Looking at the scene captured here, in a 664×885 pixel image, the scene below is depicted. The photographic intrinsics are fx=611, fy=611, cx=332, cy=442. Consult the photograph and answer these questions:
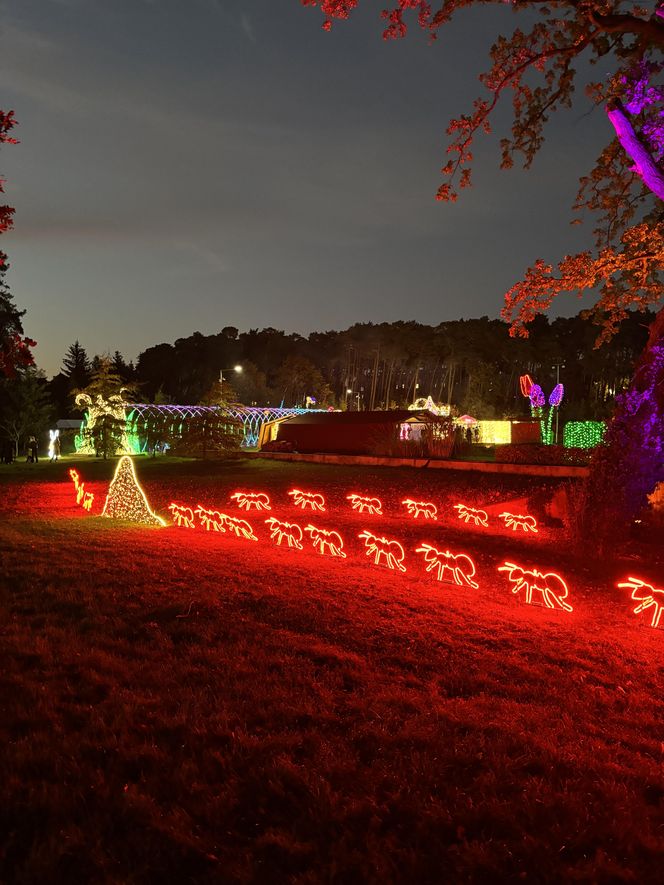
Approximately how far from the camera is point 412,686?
462cm

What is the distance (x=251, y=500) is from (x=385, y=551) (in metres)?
6.29

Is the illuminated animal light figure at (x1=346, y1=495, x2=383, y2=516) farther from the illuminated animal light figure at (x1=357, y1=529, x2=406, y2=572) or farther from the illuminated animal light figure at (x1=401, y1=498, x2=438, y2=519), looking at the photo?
the illuminated animal light figure at (x1=357, y1=529, x2=406, y2=572)

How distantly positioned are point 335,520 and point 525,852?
10.1 meters

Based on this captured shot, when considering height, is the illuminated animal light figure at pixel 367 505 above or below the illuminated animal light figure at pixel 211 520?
above

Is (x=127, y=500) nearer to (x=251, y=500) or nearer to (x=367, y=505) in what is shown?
(x=251, y=500)

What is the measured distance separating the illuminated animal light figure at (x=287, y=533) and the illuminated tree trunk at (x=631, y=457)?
5.11m

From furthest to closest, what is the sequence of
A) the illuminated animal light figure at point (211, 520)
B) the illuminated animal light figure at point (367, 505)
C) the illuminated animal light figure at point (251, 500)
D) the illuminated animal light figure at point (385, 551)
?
the illuminated animal light figure at point (251, 500)
the illuminated animal light figure at point (367, 505)
the illuminated animal light figure at point (211, 520)
the illuminated animal light figure at point (385, 551)

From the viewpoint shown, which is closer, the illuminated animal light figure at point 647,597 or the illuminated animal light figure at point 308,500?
the illuminated animal light figure at point 647,597

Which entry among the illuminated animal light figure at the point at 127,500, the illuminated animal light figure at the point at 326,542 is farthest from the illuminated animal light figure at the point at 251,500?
the illuminated animal light figure at the point at 326,542

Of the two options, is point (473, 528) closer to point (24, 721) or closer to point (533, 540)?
point (533, 540)

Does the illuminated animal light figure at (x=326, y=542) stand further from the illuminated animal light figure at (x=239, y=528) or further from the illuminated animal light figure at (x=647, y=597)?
the illuminated animal light figure at (x=647, y=597)

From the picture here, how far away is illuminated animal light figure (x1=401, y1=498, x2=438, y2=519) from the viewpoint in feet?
45.9

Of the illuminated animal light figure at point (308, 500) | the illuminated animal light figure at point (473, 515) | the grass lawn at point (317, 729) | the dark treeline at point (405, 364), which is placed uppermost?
the dark treeline at point (405, 364)

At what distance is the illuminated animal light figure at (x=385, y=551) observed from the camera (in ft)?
29.8
